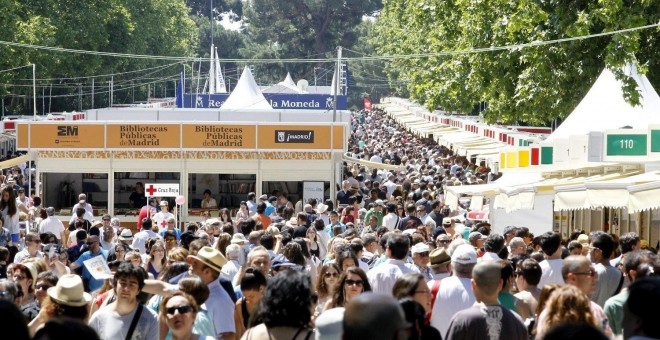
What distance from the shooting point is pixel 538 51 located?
28031mm

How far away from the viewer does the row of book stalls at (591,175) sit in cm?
1712

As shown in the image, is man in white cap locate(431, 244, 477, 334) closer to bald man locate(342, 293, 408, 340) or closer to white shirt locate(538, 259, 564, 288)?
white shirt locate(538, 259, 564, 288)

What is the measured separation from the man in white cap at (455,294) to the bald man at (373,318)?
15.2ft

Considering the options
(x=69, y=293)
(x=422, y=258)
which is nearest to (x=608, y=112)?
(x=422, y=258)

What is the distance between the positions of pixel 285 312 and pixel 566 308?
1.83 meters

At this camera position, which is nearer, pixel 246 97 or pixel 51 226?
pixel 51 226

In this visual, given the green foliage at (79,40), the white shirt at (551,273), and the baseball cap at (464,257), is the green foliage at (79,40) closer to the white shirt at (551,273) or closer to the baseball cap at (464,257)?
the white shirt at (551,273)

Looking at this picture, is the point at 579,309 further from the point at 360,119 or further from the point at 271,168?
the point at 360,119

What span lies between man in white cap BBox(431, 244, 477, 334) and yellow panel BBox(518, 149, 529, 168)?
14.7m

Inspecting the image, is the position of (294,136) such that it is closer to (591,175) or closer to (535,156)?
(535,156)

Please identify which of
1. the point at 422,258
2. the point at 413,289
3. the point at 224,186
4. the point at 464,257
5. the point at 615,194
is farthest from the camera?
the point at 224,186

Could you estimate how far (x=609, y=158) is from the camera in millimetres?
19500

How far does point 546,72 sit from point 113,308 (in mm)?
20486

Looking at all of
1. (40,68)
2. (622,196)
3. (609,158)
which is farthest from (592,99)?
(40,68)
